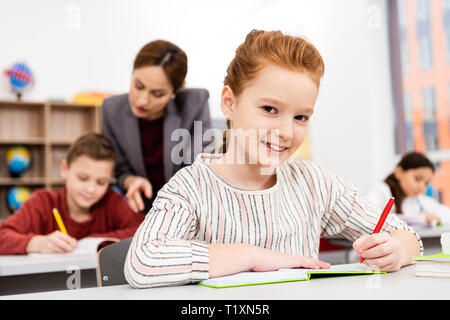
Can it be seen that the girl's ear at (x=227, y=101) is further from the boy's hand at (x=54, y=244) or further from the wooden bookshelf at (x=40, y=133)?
the wooden bookshelf at (x=40, y=133)

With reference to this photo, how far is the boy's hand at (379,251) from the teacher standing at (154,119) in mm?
364

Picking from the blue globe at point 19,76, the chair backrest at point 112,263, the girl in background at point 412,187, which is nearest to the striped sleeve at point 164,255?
the chair backrest at point 112,263

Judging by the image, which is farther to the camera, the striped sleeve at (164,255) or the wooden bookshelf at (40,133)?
the wooden bookshelf at (40,133)

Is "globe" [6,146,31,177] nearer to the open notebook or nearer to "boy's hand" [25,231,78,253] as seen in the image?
"boy's hand" [25,231,78,253]

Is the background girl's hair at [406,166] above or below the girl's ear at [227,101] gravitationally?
below

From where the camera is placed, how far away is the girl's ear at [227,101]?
829mm

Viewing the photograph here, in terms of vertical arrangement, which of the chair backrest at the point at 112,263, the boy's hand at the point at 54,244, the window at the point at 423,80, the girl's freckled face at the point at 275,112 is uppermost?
the window at the point at 423,80

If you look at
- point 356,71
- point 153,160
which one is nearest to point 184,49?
point 153,160

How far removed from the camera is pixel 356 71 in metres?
3.82

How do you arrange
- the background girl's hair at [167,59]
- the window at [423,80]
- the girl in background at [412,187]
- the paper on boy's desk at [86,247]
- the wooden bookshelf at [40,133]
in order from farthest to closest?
the wooden bookshelf at [40,133] → the window at [423,80] → the girl in background at [412,187] → the paper on boy's desk at [86,247] → the background girl's hair at [167,59]

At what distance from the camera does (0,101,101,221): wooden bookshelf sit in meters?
4.15

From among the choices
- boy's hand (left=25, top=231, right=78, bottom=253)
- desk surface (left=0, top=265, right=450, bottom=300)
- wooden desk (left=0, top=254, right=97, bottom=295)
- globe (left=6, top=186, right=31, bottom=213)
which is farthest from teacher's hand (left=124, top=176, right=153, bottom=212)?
globe (left=6, top=186, right=31, bottom=213)

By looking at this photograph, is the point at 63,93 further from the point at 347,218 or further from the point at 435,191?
the point at 347,218

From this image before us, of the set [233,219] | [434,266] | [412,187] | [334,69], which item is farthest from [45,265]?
[412,187]
